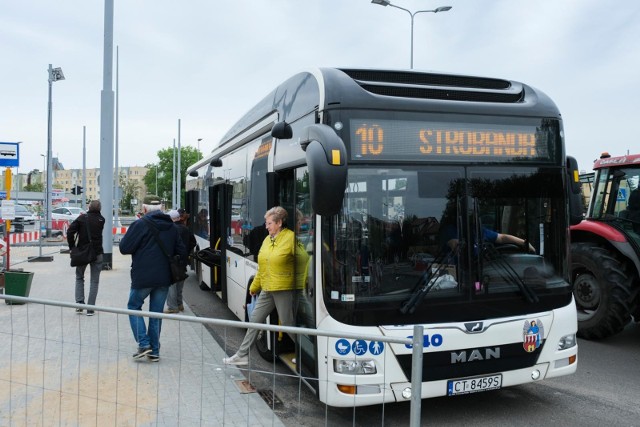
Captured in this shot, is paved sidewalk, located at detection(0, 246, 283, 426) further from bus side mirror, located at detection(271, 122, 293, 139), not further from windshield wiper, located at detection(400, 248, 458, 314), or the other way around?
bus side mirror, located at detection(271, 122, 293, 139)

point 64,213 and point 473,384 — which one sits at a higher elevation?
point 64,213

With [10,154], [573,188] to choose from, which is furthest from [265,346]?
[10,154]

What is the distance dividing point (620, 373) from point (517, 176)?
122 inches

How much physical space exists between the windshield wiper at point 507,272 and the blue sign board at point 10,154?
394 inches

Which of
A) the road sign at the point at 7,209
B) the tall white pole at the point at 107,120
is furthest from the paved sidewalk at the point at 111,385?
the tall white pole at the point at 107,120

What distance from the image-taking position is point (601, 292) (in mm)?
7352

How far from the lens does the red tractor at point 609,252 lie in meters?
7.27

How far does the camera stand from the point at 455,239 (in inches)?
177

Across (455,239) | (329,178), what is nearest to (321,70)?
(329,178)

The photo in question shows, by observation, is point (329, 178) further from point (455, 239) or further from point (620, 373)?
point (620, 373)

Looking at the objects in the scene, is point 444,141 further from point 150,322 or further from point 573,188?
point 150,322

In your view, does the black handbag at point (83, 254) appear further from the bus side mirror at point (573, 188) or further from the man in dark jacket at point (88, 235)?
the bus side mirror at point (573, 188)

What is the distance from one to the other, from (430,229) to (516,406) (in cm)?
205

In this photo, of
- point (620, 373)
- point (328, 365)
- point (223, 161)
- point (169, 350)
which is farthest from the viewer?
point (223, 161)
